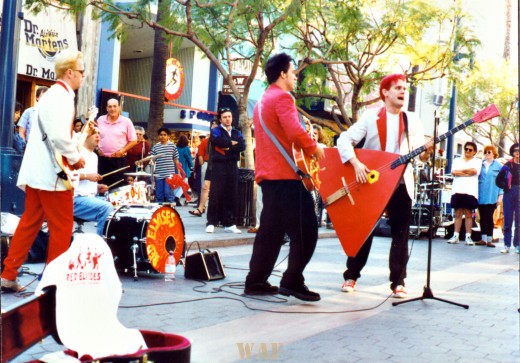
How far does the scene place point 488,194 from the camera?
46.3 feet

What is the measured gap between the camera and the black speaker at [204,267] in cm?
753

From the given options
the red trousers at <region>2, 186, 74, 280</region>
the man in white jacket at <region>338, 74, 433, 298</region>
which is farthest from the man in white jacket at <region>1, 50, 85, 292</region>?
the man in white jacket at <region>338, 74, 433, 298</region>

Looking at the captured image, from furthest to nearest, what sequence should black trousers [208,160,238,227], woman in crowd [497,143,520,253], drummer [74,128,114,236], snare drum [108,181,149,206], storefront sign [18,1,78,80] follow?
storefront sign [18,1,78,80]
woman in crowd [497,143,520,253]
black trousers [208,160,238,227]
snare drum [108,181,149,206]
drummer [74,128,114,236]

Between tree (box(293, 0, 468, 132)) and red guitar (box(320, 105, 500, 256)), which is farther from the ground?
tree (box(293, 0, 468, 132))

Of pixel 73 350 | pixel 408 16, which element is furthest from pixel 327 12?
pixel 73 350

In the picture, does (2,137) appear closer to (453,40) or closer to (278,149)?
(278,149)

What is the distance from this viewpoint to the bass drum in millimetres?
7156

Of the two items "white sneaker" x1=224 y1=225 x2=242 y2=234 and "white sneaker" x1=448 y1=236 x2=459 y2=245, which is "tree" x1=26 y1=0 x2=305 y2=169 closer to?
"white sneaker" x1=224 y1=225 x2=242 y2=234

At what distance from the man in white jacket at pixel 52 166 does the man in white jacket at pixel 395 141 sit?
2598 millimetres

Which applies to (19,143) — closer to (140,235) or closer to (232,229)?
(232,229)

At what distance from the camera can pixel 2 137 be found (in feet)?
28.3

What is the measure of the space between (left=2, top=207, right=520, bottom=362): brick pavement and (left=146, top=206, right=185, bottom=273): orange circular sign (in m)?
0.25

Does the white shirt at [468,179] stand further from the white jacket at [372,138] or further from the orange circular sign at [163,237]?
the orange circular sign at [163,237]

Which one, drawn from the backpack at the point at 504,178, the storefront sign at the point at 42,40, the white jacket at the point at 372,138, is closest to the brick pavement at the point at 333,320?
the white jacket at the point at 372,138
